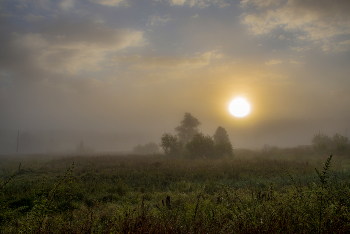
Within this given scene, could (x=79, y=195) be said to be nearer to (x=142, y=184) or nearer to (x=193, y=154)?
(x=142, y=184)

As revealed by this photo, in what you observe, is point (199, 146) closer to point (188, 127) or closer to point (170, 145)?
point (170, 145)

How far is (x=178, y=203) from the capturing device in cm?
726

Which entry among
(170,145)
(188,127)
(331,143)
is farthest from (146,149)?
(331,143)

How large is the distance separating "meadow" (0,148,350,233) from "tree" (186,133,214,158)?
55.5 ft

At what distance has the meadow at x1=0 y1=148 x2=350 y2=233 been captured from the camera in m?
3.23

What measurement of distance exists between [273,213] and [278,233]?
0.77 meters

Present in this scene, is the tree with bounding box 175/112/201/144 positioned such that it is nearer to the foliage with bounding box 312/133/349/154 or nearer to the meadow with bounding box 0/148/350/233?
the foliage with bounding box 312/133/349/154

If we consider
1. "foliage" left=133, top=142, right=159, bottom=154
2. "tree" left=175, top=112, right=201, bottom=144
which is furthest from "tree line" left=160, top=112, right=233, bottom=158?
"foliage" left=133, top=142, right=159, bottom=154

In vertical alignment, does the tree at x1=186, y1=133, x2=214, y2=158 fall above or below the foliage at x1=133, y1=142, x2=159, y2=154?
above

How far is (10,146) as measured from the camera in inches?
4658

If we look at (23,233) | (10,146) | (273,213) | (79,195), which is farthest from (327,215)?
(10,146)

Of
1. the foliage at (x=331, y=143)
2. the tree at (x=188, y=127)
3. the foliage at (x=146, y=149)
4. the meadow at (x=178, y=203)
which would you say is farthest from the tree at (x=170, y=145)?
the foliage at (x=146, y=149)

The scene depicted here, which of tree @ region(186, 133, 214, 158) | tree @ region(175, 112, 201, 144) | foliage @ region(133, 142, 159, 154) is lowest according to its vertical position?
foliage @ region(133, 142, 159, 154)

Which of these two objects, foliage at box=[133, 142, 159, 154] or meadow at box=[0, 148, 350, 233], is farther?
foliage at box=[133, 142, 159, 154]
